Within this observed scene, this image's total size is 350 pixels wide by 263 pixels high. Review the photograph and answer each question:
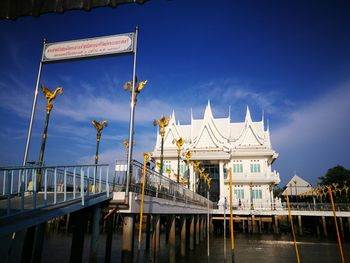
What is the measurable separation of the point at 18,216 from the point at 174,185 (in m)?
10.1

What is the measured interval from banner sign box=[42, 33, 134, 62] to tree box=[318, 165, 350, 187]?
63547 millimetres

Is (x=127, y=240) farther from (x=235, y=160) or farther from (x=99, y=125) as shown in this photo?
(x=235, y=160)

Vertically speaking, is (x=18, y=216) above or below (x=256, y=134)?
below

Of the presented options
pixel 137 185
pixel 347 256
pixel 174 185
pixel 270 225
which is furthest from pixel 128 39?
pixel 270 225

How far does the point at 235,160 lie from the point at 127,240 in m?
36.4

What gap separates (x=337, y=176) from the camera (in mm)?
60344

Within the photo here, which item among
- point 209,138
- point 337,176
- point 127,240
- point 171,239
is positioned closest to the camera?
point 127,240

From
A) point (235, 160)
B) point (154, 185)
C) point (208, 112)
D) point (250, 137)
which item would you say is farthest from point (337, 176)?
point (154, 185)

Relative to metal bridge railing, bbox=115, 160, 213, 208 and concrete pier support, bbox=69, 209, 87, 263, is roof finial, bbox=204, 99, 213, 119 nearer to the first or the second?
metal bridge railing, bbox=115, 160, 213, 208

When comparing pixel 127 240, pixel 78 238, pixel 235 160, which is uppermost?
pixel 235 160

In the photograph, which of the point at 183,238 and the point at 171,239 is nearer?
the point at 171,239

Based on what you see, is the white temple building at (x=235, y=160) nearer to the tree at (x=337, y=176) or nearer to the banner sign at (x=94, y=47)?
the tree at (x=337, y=176)

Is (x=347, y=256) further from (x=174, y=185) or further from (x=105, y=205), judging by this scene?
(x=105, y=205)

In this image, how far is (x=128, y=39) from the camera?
8430mm
